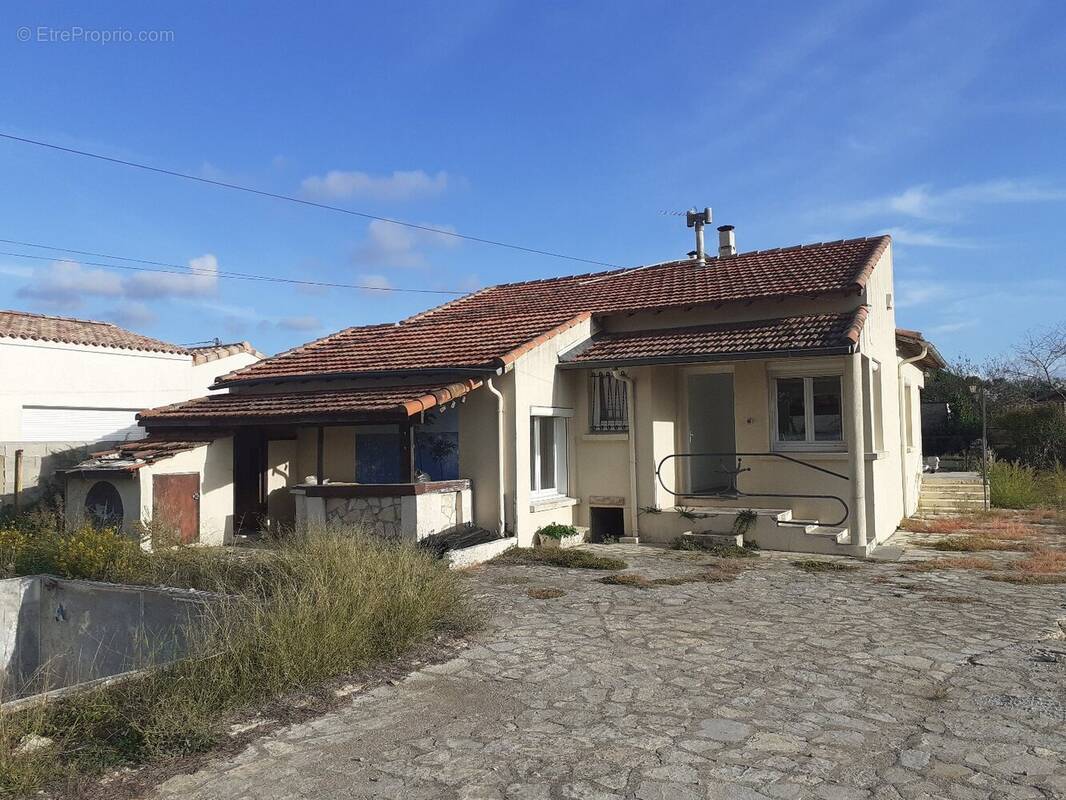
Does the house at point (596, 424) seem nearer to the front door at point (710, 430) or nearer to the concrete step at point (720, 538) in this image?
the front door at point (710, 430)

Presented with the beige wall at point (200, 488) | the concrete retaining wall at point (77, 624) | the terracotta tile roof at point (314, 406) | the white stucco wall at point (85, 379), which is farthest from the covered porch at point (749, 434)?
the white stucco wall at point (85, 379)

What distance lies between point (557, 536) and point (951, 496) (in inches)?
410

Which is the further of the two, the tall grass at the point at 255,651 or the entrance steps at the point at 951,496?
the entrance steps at the point at 951,496

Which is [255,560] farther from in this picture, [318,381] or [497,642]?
[318,381]

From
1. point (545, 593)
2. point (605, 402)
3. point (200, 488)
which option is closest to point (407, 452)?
point (545, 593)

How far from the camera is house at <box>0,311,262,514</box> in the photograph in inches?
800

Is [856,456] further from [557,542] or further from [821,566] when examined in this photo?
[557,542]

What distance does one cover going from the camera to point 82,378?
22.0 m

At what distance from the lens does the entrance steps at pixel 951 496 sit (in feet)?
58.0

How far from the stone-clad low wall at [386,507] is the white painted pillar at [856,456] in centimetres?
593

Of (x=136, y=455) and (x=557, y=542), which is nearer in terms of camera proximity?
(x=136, y=455)

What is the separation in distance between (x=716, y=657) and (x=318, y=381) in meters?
9.41

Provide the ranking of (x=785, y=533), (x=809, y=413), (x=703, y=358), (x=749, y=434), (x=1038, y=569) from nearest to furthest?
(x=1038, y=569)
(x=785, y=533)
(x=703, y=358)
(x=809, y=413)
(x=749, y=434)

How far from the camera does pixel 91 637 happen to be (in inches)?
374
